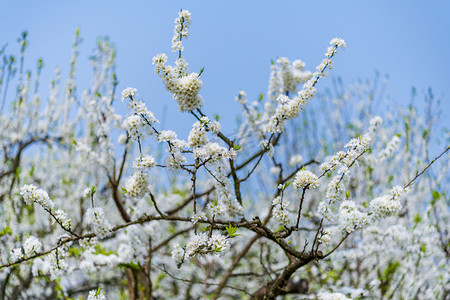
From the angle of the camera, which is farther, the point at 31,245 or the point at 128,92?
the point at 31,245

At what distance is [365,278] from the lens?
523 centimetres

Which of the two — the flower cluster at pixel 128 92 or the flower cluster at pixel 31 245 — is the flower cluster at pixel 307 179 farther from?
the flower cluster at pixel 31 245

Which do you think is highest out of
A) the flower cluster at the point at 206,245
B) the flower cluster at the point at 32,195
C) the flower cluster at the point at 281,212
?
the flower cluster at the point at 32,195

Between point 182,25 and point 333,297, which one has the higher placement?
point 182,25

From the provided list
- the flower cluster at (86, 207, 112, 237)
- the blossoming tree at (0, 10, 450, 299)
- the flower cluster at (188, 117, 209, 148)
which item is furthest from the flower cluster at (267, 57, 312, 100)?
the flower cluster at (86, 207, 112, 237)

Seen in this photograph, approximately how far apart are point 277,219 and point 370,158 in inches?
82.6

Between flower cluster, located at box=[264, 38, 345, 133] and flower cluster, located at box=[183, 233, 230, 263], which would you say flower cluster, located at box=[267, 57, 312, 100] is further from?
flower cluster, located at box=[183, 233, 230, 263]

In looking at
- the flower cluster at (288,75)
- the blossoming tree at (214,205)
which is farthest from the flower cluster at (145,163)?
the flower cluster at (288,75)

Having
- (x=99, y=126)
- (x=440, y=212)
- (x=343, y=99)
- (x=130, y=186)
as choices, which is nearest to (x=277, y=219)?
(x=130, y=186)

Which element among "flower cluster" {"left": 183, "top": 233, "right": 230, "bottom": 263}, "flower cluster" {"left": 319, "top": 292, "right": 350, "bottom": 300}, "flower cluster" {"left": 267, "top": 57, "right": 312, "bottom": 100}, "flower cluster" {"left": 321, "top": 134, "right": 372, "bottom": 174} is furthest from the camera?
"flower cluster" {"left": 267, "top": 57, "right": 312, "bottom": 100}

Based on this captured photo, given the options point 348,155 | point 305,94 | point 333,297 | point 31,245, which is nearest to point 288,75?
point 305,94

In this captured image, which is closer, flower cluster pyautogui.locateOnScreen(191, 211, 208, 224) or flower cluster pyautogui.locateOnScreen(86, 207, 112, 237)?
flower cluster pyautogui.locateOnScreen(191, 211, 208, 224)

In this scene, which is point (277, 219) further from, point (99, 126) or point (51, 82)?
point (51, 82)

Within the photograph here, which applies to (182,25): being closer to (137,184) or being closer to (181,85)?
(181,85)
